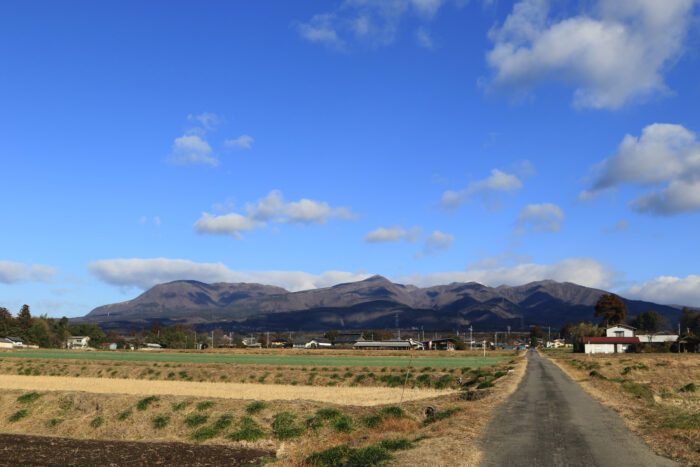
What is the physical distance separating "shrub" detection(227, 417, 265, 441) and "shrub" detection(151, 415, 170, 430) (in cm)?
477

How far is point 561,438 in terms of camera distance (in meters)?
20.0

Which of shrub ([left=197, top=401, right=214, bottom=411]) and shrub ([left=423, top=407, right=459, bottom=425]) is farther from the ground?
shrub ([left=423, top=407, right=459, bottom=425])

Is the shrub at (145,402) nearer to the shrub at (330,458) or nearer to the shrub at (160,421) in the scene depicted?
the shrub at (160,421)

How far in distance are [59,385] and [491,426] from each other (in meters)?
47.3

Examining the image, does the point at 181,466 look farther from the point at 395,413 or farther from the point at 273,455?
the point at 395,413

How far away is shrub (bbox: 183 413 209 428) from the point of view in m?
28.2

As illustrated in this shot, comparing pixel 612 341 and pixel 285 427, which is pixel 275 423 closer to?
pixel 285 427

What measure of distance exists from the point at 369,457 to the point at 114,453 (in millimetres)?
13242

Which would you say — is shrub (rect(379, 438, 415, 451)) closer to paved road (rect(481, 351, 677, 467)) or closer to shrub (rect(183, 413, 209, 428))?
paved road (rect(481, 351, 677, 467))

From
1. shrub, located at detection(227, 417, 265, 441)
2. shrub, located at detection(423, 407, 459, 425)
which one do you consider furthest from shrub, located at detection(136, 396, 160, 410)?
shrub, located at detection(423, 407, 459, 425)

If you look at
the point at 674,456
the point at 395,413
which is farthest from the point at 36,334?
the point at 674,456

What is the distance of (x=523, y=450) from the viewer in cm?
1792

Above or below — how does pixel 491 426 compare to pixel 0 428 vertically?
above

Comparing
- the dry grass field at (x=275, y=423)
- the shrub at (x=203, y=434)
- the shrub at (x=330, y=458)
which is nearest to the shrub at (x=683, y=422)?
the dry grass field at (x=275, y=423)
